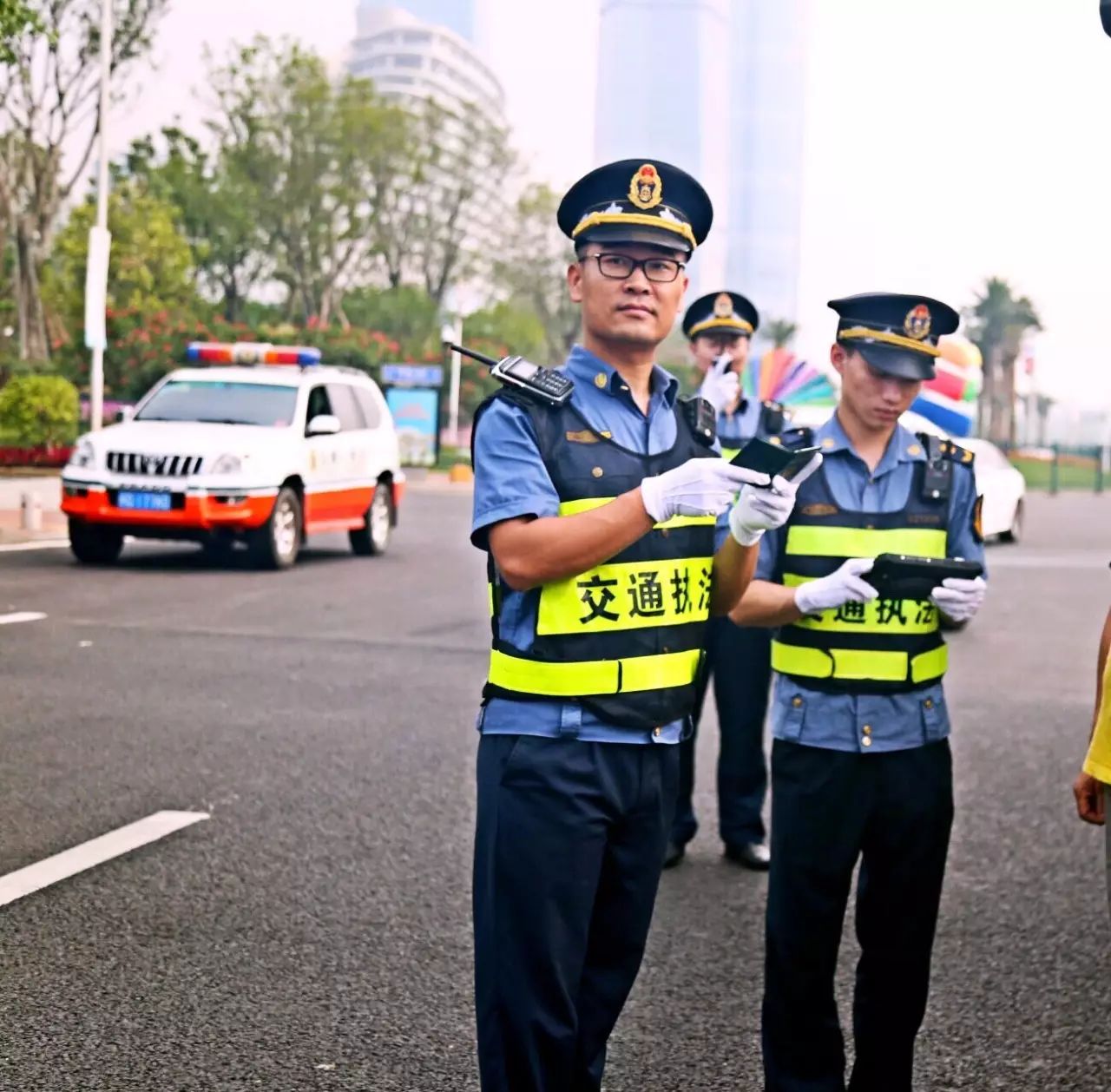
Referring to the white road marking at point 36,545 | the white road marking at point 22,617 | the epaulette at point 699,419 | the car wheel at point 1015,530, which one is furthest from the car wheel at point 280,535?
the car wheel at point 1015,530

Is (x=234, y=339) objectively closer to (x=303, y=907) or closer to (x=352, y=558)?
(x=352, y=558)

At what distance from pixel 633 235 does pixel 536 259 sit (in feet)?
216

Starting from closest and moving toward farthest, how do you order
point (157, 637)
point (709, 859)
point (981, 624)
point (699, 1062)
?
point (699, 1062)
point (709, 859)
point (157, 637)
point (981, 624)

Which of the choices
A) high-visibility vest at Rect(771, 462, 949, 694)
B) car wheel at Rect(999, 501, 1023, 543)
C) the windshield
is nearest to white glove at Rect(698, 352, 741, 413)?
high-visibility vest at Rect(771, 462, 949, 694)

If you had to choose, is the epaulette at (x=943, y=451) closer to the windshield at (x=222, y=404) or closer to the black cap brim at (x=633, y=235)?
the black cap brim at (x=633, y=235)

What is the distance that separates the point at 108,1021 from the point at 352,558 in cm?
1301

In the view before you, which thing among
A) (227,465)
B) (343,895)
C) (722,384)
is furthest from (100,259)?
(343,895)

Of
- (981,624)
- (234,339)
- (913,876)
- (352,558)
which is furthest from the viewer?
(234,339)

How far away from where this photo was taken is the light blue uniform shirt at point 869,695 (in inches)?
136

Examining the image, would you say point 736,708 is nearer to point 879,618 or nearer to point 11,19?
point 879,618

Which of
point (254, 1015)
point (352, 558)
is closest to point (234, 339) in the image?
point (352, 558)

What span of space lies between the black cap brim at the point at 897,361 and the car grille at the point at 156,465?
1122 cm

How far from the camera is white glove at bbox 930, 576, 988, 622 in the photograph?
3.45 metres

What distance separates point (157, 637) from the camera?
10.4 meters
